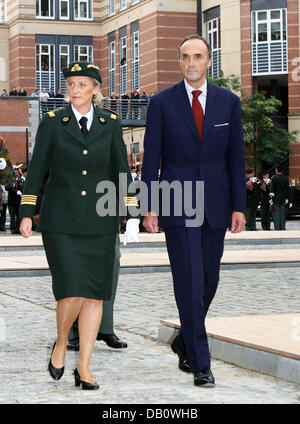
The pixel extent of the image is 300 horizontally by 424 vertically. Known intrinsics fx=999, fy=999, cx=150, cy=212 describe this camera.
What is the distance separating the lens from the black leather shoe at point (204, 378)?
5.97 metres

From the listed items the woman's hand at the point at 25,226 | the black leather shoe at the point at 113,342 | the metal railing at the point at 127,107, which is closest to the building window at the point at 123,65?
the metal railing at the point at 127,107

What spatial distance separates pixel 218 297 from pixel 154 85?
131 ft

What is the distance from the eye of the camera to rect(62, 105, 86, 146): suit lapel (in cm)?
A: 601

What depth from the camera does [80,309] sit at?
6.03 meters

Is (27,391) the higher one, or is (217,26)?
(217,26)

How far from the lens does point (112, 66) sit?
57375 mm

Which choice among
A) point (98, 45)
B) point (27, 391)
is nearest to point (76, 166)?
point (27, 391)

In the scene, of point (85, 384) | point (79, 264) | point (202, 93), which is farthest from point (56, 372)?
point (202, 93)

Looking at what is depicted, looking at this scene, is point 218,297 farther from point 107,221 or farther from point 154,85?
point 154,85

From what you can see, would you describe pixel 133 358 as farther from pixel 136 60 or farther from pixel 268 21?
pixel 136 60

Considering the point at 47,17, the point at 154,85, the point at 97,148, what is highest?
the point at 47,17

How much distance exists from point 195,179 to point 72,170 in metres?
0.76

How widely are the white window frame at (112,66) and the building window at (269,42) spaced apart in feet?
40.3

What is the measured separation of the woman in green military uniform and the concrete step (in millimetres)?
1224
